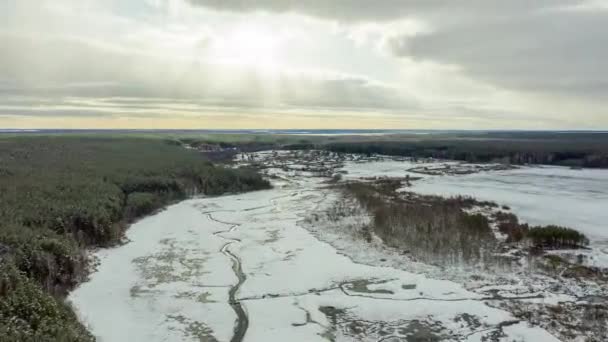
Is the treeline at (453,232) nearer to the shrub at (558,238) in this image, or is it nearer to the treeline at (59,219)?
the shrub at (558,238)

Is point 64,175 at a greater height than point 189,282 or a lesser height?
greater

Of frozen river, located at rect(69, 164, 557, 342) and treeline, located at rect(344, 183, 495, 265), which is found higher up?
treeline, located at rect(344, 183, 495, 265)

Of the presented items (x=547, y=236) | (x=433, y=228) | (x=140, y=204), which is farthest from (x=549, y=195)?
(x=140, y=204)

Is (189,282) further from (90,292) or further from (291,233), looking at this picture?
(291,233)

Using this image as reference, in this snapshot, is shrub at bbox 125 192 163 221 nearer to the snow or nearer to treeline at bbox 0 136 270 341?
treeline at bbox 0 136 270 341

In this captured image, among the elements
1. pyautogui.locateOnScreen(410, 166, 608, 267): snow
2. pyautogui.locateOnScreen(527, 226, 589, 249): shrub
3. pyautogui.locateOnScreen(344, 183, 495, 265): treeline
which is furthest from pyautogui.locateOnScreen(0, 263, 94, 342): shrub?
pyautogui.locateOnScreen(527, 226, 589, 249): shrub

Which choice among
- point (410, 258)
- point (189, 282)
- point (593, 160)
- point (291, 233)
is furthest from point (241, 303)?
point (593, 160)

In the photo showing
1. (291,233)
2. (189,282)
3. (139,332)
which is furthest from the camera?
(291,233)

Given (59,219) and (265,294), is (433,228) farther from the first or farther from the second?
(59,219)
